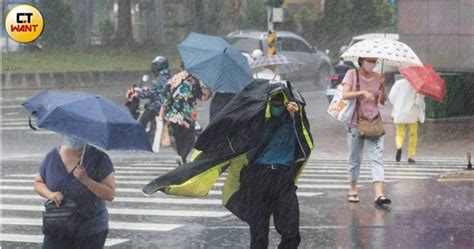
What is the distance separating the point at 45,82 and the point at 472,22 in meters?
17.2

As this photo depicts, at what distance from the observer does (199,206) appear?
12109 mm

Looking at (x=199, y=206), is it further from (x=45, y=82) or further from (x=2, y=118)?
(x=45, y=82)

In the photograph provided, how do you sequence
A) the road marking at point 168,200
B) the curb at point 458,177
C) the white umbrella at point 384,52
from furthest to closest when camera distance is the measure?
the curb at point 458,177 < the road marking at point 168,200 < the white umbrella at point 384,52

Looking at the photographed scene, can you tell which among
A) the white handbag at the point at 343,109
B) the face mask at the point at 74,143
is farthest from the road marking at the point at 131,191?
the face mask at the point at 74,143

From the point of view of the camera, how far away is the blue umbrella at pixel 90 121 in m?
6.15

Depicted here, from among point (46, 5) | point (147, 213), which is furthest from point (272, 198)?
point (46, 5)

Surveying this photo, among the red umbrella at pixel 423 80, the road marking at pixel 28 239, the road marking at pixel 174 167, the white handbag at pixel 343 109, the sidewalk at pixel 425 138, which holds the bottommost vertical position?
the sidewalk at pixel 425 138

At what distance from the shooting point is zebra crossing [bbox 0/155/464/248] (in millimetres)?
10500

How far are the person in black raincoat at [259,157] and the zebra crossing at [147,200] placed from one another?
2034mm

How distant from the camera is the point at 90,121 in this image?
20.4 feet

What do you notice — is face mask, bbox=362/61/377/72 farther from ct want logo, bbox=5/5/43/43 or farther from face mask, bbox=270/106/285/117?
ct want logo, bbox=5/5/43/43

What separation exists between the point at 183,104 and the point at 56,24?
105 feet

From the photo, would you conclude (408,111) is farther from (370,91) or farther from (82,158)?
(82,158)

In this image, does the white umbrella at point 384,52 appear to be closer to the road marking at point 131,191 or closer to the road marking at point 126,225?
the road marking at point 131,191
